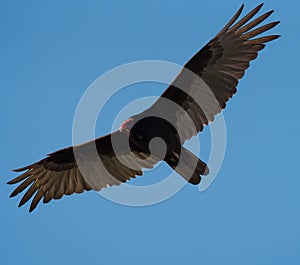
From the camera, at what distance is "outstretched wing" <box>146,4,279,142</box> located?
9.47 m

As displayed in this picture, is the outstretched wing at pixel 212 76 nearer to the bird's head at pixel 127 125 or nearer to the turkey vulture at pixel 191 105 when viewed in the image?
the turkey vulture at pixel 191 105

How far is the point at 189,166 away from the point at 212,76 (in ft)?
4.40

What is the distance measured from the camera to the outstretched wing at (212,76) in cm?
947

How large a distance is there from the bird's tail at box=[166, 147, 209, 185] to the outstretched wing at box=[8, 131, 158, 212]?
0.99 m

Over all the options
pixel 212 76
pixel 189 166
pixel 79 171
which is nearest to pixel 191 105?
pixel 212 76

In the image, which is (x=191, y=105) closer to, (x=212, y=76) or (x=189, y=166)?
(x=212, y=76)

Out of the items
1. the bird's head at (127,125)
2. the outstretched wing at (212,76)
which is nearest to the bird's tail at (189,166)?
the outstretched wing at (212,76)

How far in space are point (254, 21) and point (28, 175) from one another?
425cm

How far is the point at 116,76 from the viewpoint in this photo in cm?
956

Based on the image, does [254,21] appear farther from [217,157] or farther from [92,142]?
[92,142]

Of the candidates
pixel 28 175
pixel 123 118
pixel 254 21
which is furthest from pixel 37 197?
pixel 254 21

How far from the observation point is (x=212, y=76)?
9742mm

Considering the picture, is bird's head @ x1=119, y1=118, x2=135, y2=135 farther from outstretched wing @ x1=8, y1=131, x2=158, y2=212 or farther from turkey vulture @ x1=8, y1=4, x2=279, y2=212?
outstretched wing @ x1=8, y1=131, x2=158, y2=212

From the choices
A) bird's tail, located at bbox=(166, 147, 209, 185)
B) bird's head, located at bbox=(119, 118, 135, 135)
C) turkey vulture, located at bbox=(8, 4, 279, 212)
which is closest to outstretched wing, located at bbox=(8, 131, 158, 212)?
turkey vulture, located at bbox=(8, 4, 279, 212)
